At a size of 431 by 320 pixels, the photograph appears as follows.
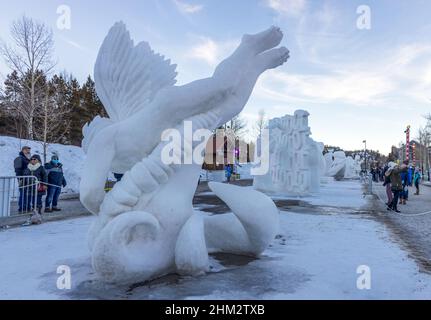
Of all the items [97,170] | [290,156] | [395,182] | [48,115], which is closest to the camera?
[97,170]

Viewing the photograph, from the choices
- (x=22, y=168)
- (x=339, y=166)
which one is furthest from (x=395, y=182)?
(x=339, y=166)

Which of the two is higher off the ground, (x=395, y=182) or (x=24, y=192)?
(x=395, y=182)

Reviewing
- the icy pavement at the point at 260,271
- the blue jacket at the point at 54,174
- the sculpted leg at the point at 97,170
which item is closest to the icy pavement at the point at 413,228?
the icy pavement at the point at 260,271

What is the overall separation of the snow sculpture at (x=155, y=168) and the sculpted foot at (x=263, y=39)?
0.04ft

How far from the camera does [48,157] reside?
2212cm

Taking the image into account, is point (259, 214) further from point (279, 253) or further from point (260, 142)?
point (260, 142)

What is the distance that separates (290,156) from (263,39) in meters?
11.0

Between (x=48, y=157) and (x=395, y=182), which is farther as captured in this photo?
(x=48, y=157)

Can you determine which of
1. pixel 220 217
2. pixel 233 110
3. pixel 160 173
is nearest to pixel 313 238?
pixel 220 217

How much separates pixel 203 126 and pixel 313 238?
3271 mm

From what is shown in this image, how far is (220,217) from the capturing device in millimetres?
4973

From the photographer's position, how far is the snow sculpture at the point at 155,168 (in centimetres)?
387

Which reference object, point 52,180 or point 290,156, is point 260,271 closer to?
point 52,180

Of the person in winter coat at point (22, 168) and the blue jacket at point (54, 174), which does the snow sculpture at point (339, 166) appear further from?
the person in winter coat at point (22, 168)
